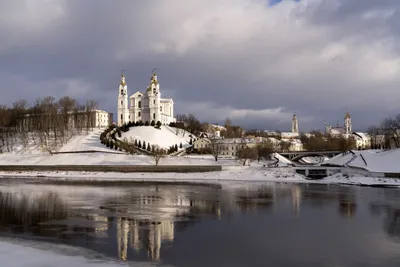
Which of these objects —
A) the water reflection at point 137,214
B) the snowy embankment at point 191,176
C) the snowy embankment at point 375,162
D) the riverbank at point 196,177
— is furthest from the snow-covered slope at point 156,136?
the water reflection at point 137,214

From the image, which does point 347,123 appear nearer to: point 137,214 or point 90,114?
point 90,114

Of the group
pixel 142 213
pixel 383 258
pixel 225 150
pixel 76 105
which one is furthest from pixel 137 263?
pixel 76 105

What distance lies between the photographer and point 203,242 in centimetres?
1580

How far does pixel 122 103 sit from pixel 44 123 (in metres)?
28.0

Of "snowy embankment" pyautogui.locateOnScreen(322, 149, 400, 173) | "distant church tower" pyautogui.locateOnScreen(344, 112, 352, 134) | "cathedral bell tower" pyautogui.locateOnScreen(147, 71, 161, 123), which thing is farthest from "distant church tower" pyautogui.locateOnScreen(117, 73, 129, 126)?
"distant church tower" pyautogui.locateOnScreen(344, 112, 352, 134)

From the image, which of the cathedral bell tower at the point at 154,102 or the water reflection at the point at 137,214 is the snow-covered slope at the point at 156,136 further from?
the water reflection at the point at 137,214

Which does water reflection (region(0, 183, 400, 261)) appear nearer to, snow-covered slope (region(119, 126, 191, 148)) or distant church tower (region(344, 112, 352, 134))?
snow-covered slope (region(119, 126, 191, 148))

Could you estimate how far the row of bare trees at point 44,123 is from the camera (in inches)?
3546

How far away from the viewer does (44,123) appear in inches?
3639

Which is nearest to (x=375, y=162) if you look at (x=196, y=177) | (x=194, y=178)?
(x=196, y=177)

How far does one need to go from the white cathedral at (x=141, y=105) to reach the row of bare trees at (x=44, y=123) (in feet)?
42.6

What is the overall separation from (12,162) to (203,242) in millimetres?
69023

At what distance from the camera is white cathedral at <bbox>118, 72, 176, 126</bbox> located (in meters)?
112

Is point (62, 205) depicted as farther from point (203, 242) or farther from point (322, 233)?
point (322, 233)
